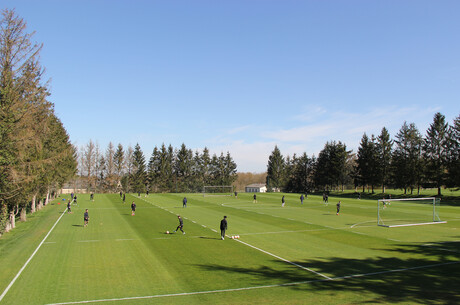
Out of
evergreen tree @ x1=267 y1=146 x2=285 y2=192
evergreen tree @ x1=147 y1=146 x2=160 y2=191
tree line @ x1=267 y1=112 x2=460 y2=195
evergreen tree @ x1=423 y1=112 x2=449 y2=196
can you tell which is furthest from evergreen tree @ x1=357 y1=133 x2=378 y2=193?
evergreen tree @ x1=147 y1=146 x2=160 y2=191

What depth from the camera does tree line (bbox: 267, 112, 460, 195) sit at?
8494 cm

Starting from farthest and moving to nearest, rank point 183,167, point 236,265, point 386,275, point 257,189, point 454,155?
point 257,189
point 183,167
point 454,155
point 236,265
point 386,275

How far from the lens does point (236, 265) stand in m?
21.3

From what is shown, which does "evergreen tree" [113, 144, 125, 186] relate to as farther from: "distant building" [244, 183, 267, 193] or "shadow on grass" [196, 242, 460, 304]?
"shadow on grass" [196, 242, 460, 304]

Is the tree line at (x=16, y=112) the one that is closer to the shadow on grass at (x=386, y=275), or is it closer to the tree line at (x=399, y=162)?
the shadow on grass at (x=386, y=275)

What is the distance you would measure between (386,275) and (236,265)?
Result: 8593 millimetres

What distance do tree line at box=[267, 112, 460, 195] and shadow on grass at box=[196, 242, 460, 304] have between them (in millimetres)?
66821

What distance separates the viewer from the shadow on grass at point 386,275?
15719mm

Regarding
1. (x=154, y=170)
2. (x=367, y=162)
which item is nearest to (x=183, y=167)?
(x=154, y=170)

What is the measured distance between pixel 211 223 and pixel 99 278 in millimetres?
23026

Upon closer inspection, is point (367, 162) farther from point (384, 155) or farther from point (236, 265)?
point (236, 265)

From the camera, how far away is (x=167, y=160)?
13750cm

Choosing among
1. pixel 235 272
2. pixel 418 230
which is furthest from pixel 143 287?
pixel 418 230

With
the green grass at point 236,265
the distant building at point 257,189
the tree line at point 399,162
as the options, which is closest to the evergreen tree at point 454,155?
the tree line at point 399,162
